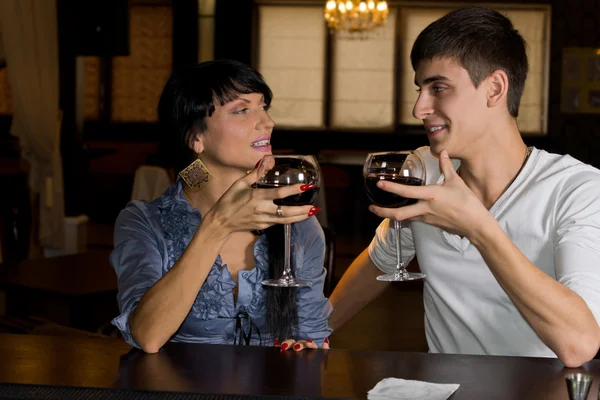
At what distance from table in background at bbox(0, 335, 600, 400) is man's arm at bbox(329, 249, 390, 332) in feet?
2.06

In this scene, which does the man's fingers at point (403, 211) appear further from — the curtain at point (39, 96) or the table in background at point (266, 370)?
the curtain at point (39, 96)

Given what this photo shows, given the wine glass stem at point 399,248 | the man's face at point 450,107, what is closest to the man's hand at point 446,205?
the wine glass stem at point 399,248

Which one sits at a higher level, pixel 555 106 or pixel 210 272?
pixel 555 106

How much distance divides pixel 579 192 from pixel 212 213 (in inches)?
34.0

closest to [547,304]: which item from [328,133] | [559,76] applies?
[328,133]

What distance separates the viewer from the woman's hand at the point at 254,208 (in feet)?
5.44

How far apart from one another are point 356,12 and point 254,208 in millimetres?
8428

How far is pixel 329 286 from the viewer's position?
7.82ft

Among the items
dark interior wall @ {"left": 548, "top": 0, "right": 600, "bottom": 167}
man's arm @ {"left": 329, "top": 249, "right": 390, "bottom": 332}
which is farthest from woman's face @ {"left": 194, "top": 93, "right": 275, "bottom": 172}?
dark interior wall @ {"left": 548, "top": 0, "right": 600, "bottom": 167}

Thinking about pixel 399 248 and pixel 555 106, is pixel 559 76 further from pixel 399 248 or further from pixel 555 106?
pixel 399 248

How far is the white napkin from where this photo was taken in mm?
1457

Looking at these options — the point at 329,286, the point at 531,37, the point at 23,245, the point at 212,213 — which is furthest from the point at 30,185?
the point at 531,37

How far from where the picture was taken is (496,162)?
2.17 meters

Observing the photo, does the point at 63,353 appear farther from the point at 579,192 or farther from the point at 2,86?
the point at 2,86
